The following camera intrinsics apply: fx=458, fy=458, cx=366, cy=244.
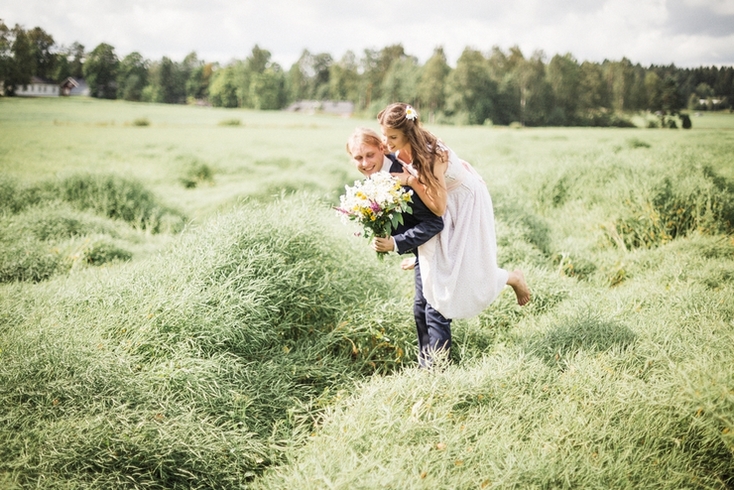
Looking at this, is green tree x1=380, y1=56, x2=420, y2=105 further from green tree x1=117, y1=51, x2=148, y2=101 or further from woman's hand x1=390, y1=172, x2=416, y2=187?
woman's hand x1=390, y1=172, x2=416, y2=187

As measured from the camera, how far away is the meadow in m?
2.43

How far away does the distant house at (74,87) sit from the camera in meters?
8.96

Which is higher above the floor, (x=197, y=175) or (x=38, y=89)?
(x=38, y=89)

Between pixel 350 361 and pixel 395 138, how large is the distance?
5.91ft

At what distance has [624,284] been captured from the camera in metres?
4.74

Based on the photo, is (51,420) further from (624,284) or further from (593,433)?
(624,284)

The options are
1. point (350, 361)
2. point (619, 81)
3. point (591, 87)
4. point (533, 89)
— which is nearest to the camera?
point (350, 361)

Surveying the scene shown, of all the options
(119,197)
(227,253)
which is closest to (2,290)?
(227,253)

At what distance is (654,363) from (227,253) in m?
3.21

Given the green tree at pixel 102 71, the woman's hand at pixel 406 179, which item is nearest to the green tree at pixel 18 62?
the green tree at pixel 102 71

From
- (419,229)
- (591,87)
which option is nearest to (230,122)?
(591,87)

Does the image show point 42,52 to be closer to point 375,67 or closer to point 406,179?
point 406,179

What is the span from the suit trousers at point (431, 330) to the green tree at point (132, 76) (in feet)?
31.9

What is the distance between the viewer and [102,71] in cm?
981
